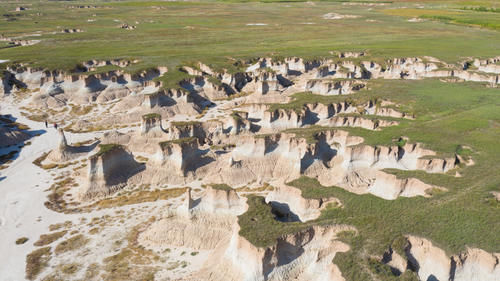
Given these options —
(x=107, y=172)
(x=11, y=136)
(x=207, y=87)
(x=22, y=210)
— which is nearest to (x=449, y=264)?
(x=107, y=172)

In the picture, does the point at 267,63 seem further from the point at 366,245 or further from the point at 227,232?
the point at 366,245

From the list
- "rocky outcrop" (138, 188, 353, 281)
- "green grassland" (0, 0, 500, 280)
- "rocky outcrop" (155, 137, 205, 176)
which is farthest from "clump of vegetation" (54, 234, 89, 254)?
"green grassland" (0, 0, 500, 280)

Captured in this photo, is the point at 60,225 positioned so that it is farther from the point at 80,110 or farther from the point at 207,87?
the point at 207,87

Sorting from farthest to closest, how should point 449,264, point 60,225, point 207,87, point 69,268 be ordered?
point 207,87 → point 60,225 → point 69,268 → point 449,264

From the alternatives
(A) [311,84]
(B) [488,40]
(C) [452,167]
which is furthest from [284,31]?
(C) [452,167]

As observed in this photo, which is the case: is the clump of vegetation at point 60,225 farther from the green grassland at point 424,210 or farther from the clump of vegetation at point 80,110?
the clump of vegetation at point 80,110

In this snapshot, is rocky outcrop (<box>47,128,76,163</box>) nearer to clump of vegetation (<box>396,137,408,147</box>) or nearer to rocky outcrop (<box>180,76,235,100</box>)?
rocky outcrop (<box>180,76,235,100</box>)
